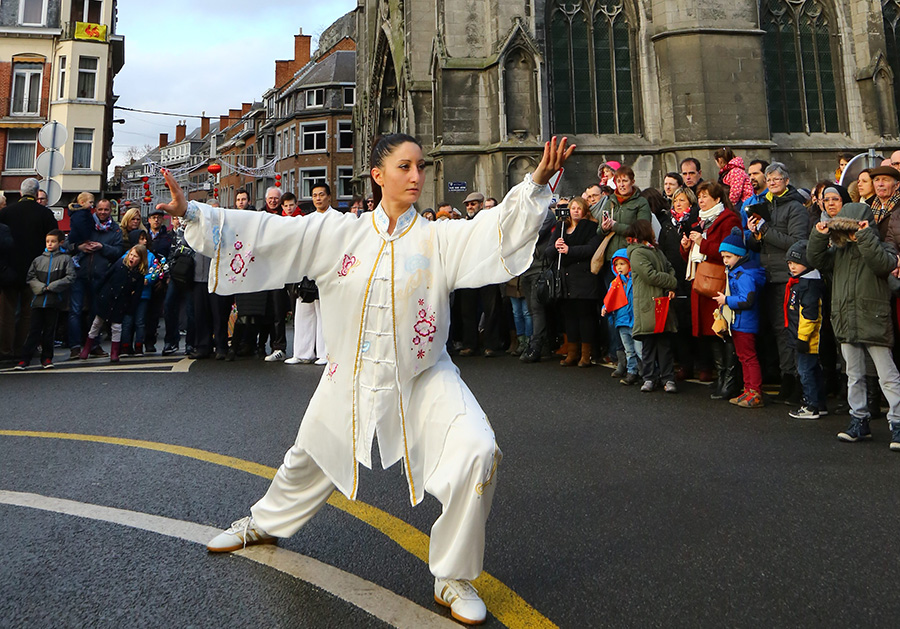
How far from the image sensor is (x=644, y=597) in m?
2.74

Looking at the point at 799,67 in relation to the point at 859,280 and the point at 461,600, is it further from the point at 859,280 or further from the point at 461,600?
the point at 461,600

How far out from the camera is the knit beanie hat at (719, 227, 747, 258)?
22.2 ft

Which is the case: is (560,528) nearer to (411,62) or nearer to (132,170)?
(411,62)

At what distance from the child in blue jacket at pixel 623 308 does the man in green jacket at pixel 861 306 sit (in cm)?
258

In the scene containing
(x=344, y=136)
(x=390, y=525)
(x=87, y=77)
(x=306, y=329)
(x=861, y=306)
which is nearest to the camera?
(x=390, y=525)

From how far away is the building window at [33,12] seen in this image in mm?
36188

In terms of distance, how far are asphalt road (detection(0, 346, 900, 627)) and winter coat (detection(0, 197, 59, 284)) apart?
13.6 feet

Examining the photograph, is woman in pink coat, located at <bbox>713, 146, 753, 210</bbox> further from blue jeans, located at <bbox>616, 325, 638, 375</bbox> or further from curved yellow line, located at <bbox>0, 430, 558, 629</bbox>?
curved yellow line, located at <bbox>0, 430, 558, 629</bbox>

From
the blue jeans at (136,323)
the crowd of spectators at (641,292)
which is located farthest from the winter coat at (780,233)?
the blue jeans at (136,323)

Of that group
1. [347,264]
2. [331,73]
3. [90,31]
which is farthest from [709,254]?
[331,73]

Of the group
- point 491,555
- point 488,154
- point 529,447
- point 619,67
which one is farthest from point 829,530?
point 619,67

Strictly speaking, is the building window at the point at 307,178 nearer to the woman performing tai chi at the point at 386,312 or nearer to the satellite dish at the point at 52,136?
the satellite dish at the point at 52,136

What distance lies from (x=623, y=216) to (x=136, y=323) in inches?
310

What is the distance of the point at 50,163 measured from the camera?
11.7 m
